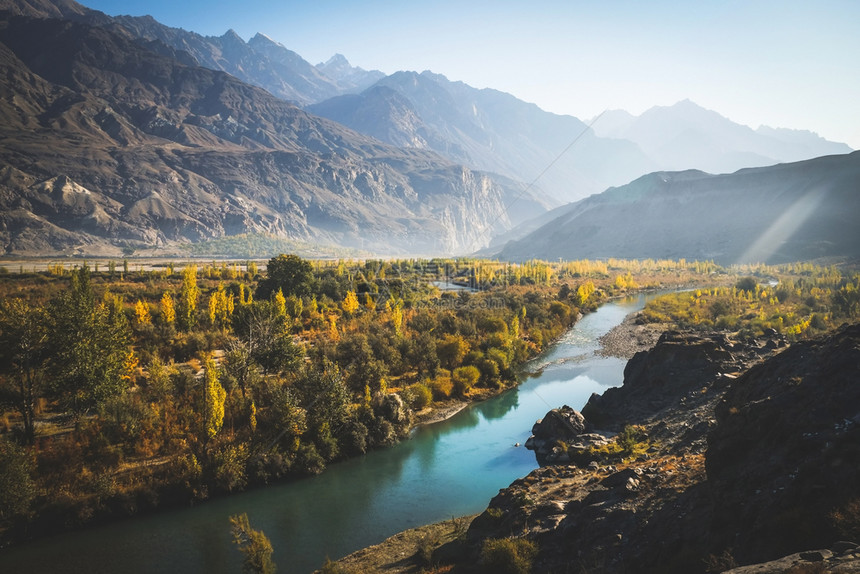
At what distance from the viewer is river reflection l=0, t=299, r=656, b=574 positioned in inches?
697

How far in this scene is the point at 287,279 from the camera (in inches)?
2237

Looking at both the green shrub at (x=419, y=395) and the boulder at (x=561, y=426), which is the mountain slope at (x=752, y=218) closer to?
the boulder at (x=561, y=426)

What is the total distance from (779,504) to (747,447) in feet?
9.15

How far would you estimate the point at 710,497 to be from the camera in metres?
12.6

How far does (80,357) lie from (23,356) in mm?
2383

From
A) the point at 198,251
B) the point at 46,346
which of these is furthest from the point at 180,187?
the point at 46,346

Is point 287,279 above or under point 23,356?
above

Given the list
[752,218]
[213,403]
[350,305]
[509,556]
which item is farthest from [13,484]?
[752,218]

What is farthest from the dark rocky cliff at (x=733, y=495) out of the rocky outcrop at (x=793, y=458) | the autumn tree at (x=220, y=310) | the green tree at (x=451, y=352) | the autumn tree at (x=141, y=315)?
the autumn tree at (x=141, y=315)

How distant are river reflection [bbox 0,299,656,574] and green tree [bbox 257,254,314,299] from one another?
31.1m

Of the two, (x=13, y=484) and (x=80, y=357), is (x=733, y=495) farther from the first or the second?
(x=80, y=357)

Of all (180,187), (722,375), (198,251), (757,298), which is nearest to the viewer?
(722,375)

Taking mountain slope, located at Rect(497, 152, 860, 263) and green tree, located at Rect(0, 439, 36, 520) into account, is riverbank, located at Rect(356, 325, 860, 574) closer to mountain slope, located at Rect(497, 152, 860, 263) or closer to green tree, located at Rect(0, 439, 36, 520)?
green tree, located at Rect(0, 439, 36, 520)

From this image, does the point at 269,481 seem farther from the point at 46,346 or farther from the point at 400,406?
the point at 46,346
